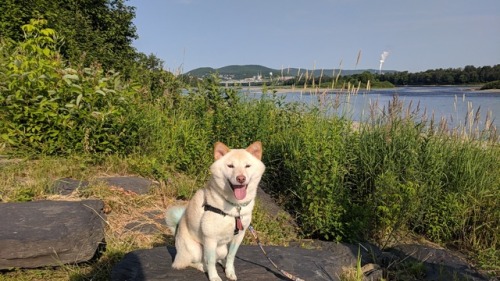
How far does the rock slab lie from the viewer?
298cm

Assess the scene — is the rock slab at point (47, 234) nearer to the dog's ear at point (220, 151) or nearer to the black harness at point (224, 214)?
the black harness at point (224, 214)

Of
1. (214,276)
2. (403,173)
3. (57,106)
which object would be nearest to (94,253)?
(214,276)

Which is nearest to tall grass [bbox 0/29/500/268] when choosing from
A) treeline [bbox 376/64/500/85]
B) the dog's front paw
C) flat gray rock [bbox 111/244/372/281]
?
flat gray rock [bbox 111/244/372/281]

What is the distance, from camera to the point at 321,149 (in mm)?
4645

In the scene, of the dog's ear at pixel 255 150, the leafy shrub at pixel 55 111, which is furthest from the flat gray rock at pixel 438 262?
the leafy shrub at pixel 55 111

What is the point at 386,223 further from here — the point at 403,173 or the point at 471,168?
the point at 471,168

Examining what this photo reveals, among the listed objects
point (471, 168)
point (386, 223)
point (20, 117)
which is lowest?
point (386, 223)

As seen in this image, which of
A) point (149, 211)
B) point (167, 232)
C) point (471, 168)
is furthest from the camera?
point (471, 168)

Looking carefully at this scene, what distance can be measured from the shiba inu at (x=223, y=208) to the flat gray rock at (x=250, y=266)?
196 millimetres

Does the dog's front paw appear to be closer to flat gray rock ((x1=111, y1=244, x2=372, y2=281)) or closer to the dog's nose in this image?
flat gray rock ((x1=111, y1=244, x2=372, y2=281))

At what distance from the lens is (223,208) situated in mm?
2453

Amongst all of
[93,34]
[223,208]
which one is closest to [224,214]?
[223,208]

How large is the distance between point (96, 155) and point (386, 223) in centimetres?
390

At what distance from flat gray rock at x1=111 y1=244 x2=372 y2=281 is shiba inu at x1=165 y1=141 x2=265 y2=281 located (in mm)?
196
